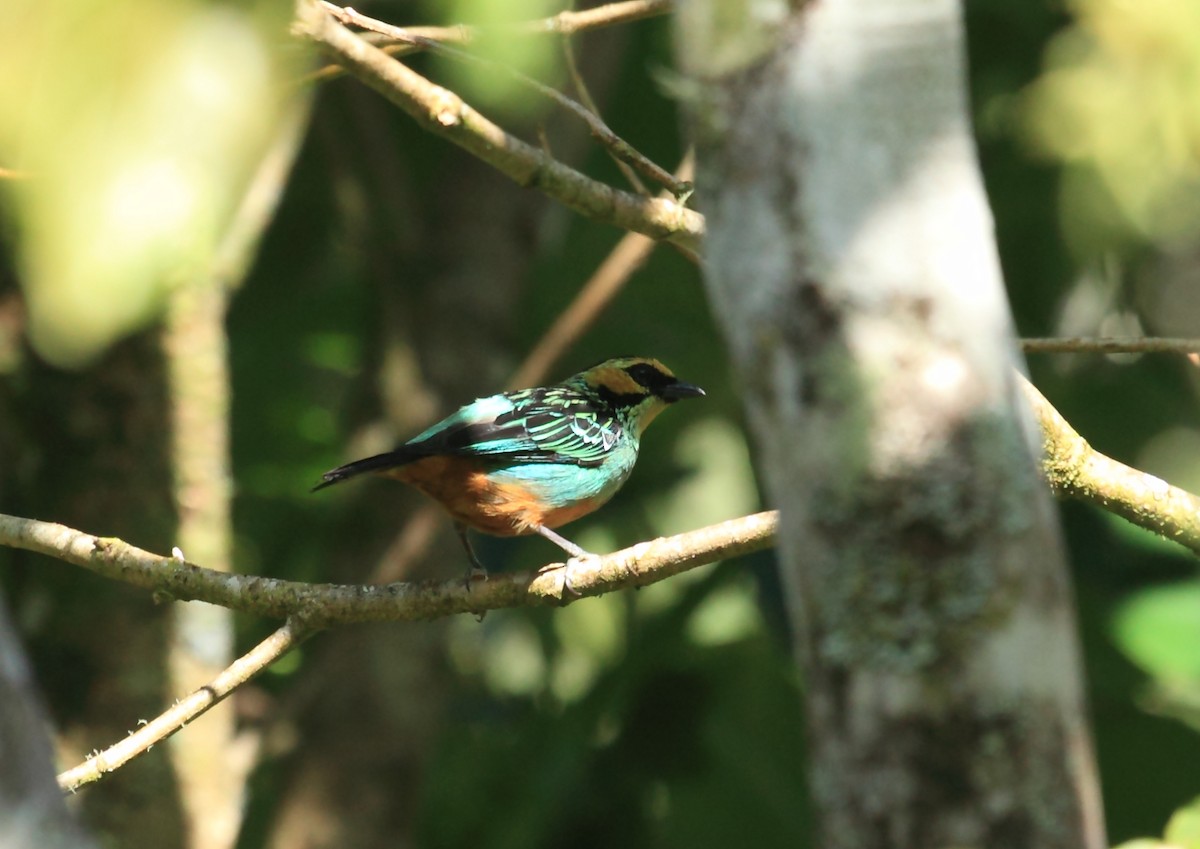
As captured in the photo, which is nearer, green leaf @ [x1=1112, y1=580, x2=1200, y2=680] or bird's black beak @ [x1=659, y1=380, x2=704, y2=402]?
bird's black beak @ [x1=659, y1=380, x2=704, y2=402]

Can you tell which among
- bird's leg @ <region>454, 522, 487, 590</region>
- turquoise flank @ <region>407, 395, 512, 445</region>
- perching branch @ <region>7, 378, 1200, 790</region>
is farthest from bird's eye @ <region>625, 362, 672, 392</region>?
perching branch @ <region>7, 378, 1200, 790</region>

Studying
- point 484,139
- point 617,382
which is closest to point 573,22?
point 484,139

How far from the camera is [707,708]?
6.30 m

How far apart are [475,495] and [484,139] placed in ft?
5.87

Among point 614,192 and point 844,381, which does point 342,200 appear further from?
point 844,381

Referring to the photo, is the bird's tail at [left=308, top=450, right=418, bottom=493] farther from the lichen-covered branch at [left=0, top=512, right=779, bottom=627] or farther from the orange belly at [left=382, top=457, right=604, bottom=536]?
the lichen-covered branch at [left=0, top=512, right=779, bottom=627]

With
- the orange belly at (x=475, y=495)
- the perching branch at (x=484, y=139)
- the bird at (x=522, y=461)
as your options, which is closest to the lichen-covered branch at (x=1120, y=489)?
the perching branch at (x=484, y=139)

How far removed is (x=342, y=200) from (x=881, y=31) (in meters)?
5.80

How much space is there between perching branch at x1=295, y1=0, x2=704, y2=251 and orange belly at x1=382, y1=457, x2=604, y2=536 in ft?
4.56

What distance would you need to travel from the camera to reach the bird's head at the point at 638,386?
5652mm

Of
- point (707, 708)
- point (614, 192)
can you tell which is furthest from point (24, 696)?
point (707, 708)

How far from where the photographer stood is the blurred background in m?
5.33

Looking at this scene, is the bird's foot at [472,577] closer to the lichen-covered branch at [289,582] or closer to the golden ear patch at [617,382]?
the lichen-covered branch at [289,582]

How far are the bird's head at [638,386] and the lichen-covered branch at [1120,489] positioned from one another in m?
2.40
